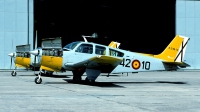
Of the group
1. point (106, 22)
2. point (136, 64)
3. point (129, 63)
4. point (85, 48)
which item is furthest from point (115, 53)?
point (106, 22)

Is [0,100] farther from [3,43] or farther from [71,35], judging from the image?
[71,35]

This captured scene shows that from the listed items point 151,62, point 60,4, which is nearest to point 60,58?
point 151,62

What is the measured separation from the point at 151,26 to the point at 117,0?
5217 mm

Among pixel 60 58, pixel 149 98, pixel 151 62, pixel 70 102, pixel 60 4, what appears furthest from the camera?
pixel 60 4

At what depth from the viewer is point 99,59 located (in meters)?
16.5

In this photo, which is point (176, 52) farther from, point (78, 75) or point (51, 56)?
point (51, 56)

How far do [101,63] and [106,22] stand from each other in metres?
26.7

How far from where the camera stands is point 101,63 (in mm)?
17047

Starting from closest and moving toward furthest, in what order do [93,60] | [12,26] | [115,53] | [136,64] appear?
[93,60] < [115,53] < [136,64] < [12,26]

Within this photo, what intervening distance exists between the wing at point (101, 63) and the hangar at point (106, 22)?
16.4 meters

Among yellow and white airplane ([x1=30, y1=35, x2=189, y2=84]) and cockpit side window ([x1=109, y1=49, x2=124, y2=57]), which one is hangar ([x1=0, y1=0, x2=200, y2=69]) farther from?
cockpit side window ([x1=109, y1=49, x2=124, y2=57])

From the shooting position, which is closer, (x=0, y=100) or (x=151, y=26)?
Result: (x=0, y=100)

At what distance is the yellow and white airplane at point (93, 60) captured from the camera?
17312 mm

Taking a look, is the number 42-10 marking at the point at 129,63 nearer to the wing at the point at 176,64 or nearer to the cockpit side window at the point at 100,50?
the wing at the point at 176,64
